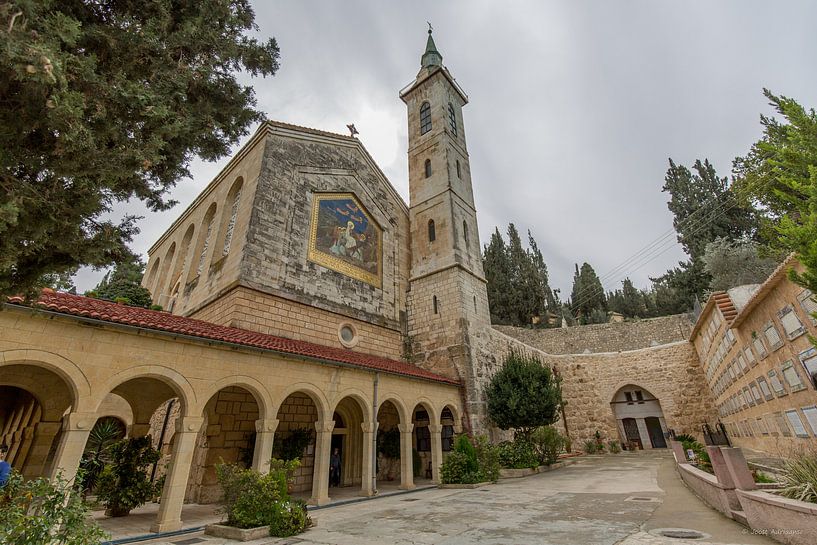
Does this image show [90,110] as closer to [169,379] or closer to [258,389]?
[169,379]

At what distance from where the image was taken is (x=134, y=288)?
1622 centimetres

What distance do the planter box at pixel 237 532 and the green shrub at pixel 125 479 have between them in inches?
105

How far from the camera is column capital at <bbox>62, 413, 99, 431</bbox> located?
595 centimetres

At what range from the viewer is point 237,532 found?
19.8 ft

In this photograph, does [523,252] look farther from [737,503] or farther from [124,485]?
[124,485]

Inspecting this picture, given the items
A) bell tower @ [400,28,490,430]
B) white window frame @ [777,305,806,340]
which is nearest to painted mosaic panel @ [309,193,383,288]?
bell tower @ [400,28,490,430]

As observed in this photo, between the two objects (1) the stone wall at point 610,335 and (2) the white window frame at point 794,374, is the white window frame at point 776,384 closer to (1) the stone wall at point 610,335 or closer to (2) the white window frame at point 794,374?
(2) the white window frame at point 794,374

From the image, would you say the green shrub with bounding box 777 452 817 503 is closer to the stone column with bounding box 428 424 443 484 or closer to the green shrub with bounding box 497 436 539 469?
the stone column with bounding box 428 424 443 484

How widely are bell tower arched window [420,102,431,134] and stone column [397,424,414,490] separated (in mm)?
17234

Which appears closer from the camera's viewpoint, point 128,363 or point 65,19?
point 65,19

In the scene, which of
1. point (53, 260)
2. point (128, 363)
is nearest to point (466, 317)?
point (128, 363)

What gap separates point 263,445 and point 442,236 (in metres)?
12.7

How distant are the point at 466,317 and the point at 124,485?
40.8 ft

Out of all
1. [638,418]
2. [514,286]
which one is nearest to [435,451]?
[638,418]
